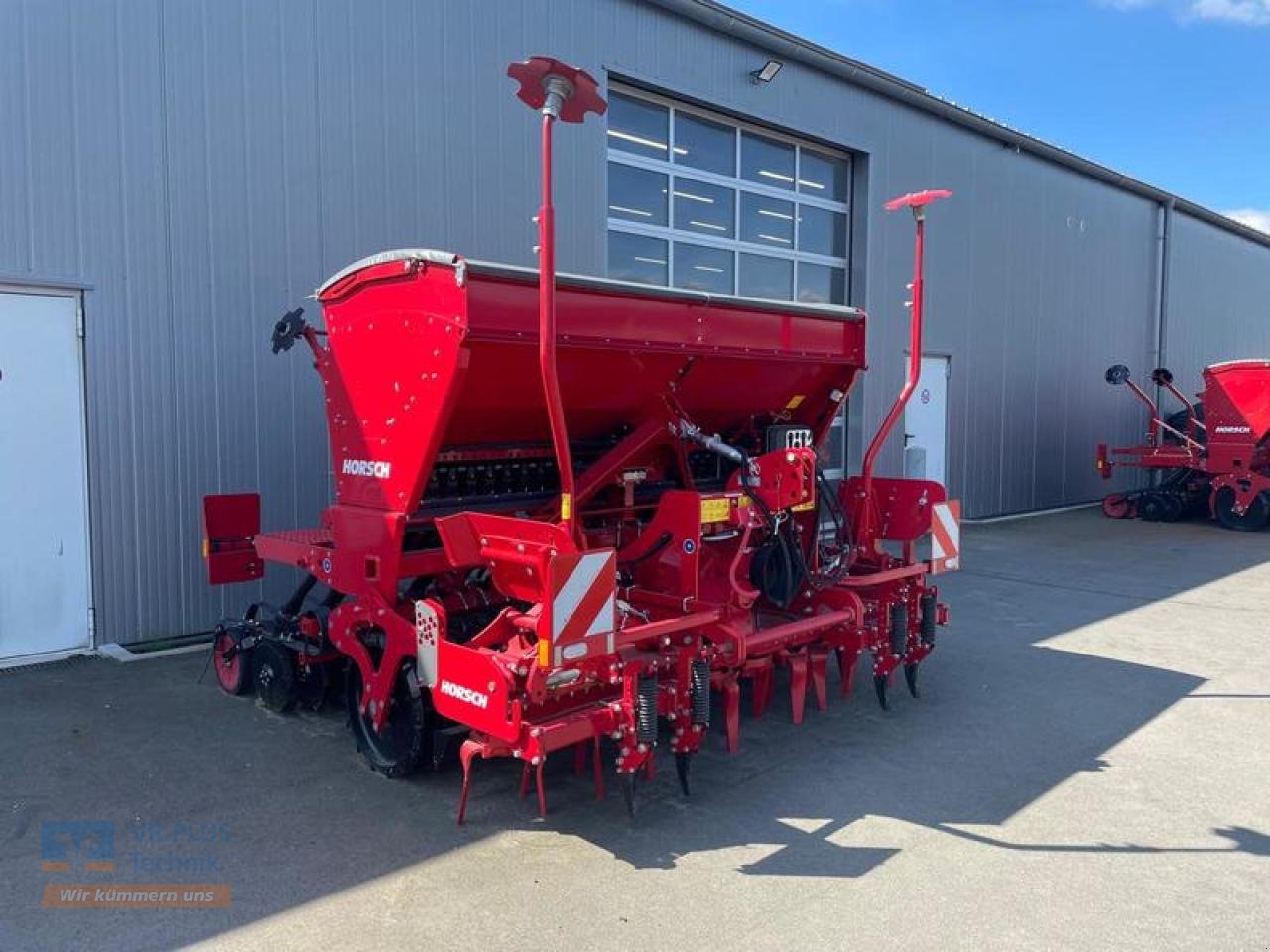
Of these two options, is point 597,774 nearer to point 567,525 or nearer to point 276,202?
point 567,525

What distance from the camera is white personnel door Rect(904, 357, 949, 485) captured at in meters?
12.4

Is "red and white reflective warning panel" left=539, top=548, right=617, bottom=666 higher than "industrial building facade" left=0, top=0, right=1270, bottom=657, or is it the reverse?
"industrial building facade" left=0, top=0, right=1270, bottom=657

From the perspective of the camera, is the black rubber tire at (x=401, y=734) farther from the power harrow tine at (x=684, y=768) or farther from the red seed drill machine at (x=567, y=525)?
the power harrow tine at (x=684, y=768)

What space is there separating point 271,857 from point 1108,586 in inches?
310

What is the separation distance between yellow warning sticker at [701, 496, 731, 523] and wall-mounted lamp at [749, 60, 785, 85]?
7.01 m

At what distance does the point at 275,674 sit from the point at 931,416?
32.3 feet

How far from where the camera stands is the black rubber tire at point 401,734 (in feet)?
13.6

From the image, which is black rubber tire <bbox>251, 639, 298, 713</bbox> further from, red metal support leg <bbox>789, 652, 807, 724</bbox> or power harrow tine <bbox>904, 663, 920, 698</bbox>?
power harrow tine <bbox>904, 663, 920, 698</bbox>

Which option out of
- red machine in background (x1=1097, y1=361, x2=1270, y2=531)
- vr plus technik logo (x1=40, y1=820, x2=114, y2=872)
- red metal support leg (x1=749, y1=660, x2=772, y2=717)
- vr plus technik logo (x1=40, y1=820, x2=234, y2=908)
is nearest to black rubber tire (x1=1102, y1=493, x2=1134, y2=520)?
red machine in background (x1=1097, y1=361, x2=1270, y2=531)

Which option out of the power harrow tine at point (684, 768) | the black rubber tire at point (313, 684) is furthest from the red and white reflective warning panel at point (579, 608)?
the black rubber tire at point (313, 684)

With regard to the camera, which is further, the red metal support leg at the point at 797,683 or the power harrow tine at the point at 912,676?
the power harrow tine at the point at 912,676

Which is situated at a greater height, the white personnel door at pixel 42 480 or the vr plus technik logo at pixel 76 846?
the white personnel door at pixel 42 480

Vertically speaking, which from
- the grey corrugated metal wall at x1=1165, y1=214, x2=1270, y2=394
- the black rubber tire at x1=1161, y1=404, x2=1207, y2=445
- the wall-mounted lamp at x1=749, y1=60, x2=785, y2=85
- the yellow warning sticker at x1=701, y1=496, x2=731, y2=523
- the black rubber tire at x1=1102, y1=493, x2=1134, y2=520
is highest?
the wall-mounted lamp at x1=749, y1=60, x2=785, y2=85

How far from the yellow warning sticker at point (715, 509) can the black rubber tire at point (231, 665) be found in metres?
2.66
